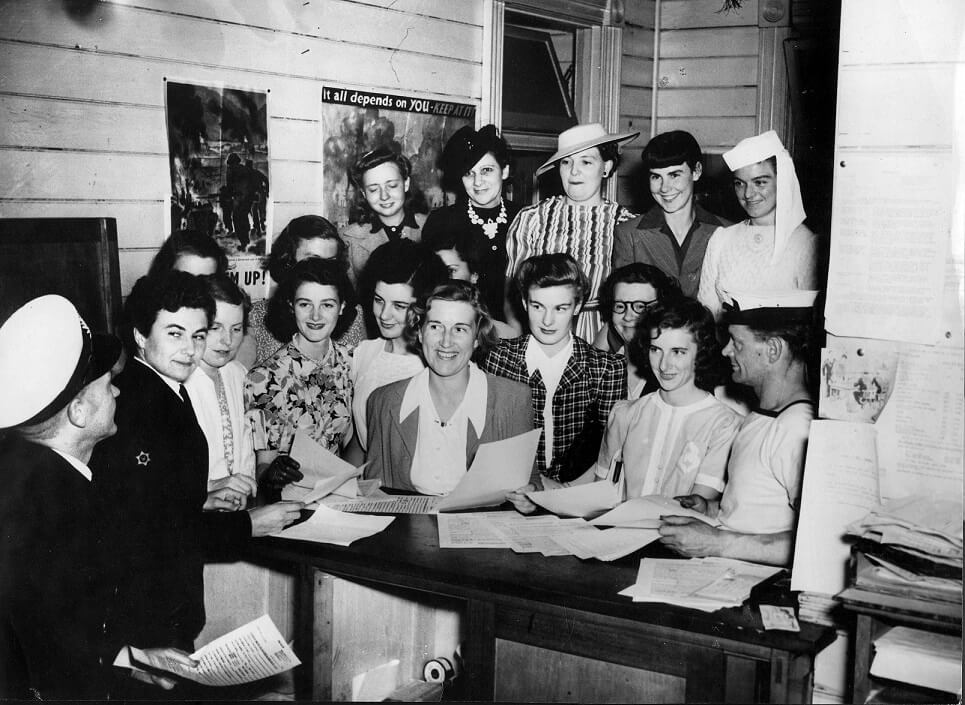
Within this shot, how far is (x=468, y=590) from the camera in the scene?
209cm

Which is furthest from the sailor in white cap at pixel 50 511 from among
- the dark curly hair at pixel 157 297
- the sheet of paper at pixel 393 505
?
the sheet of paper at pixel 393 505

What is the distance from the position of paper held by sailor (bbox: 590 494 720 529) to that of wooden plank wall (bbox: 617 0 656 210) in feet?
2.57

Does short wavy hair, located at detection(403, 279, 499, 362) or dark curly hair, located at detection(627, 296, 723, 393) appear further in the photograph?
short wavy hair, located at detection(403, 279, 499, 362)

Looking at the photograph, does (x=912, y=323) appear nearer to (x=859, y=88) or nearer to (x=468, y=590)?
(x=859, y=88)

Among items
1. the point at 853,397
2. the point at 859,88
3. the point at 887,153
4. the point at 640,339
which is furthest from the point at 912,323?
the point at 640,339

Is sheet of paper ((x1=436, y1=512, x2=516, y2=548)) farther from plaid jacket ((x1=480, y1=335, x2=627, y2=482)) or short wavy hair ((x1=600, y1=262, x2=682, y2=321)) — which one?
short wavy hair ((x1=600, y1=262, x2=682, y2=321))

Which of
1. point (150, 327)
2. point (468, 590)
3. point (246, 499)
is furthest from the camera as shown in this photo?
point (246, 499)

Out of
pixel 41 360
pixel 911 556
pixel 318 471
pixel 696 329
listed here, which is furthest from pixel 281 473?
pixel 911 556

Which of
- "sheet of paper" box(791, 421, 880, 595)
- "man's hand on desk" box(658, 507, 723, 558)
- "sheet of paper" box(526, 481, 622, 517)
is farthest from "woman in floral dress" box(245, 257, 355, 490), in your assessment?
"sheet of paper" box(791, 421, 880, 595)

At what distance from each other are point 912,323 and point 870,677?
2.48 feet

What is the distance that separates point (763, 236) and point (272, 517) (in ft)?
4.58

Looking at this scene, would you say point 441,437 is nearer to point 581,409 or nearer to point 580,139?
point 581,409

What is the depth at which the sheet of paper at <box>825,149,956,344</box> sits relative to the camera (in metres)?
2.07

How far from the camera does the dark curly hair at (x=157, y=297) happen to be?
2.28 metres
